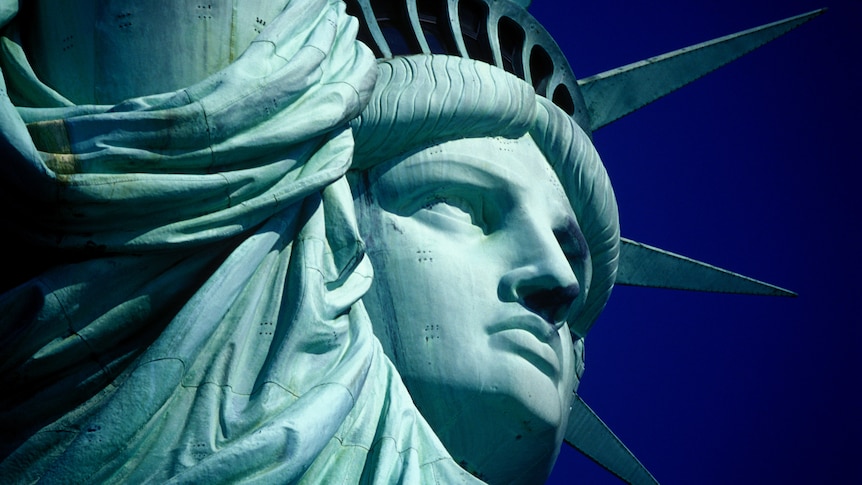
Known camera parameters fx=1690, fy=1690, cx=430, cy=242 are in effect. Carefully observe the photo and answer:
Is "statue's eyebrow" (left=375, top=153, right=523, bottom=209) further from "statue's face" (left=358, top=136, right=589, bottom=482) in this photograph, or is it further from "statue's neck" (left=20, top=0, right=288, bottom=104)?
"statue's neck" (left=20, top=0, right=288, bottom=104)

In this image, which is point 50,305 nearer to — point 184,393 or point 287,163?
point 184,393

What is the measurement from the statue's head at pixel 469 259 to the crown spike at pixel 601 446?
50.8 inches

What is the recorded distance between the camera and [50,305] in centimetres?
603

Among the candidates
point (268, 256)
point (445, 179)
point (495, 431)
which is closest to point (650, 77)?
point (445, 179)

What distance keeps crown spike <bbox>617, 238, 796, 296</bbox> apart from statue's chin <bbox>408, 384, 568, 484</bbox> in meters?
2.06

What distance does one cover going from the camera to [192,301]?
614 cm

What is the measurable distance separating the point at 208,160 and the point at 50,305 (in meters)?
0.79

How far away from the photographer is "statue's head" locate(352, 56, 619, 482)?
7.39 meters

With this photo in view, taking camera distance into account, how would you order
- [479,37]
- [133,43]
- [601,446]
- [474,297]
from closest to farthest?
[133,43] → [474,297] → [479,37] → [601,446]

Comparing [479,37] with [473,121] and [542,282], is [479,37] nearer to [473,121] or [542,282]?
[473,121]

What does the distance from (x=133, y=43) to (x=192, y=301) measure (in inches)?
45.5

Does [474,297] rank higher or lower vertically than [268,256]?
lower

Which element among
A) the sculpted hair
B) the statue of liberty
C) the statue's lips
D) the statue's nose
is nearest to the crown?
the statue of liberty

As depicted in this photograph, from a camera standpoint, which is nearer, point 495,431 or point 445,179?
point 495,431
